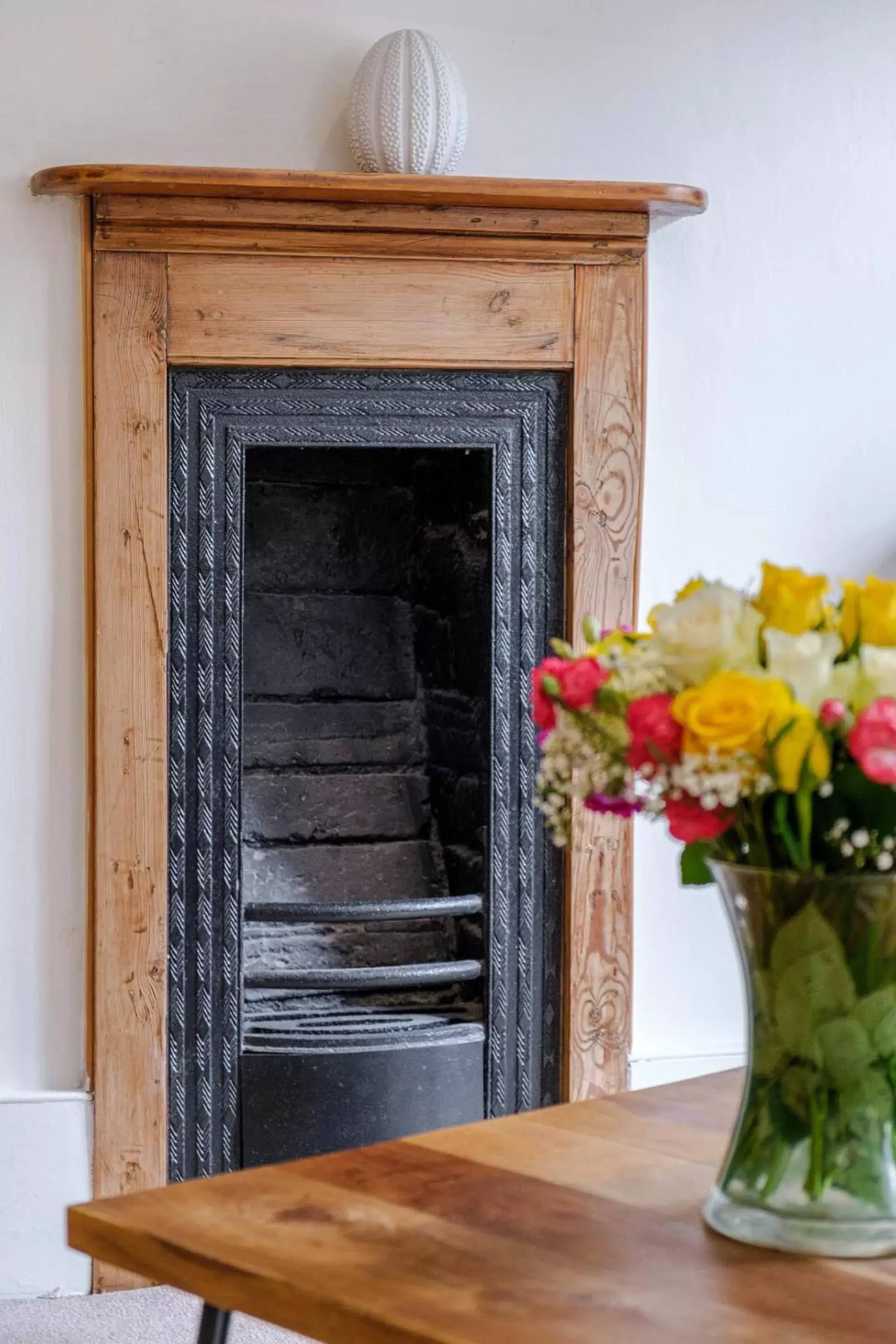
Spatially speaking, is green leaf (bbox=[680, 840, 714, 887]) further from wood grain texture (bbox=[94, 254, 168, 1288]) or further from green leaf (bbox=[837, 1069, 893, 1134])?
wood grain texture (bbox=[94, 254, 168, 1288])

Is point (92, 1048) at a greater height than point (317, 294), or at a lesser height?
lesser

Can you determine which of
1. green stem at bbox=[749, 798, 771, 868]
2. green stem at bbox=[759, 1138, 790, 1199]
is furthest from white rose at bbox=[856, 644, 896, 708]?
green stem at bbox=[759, 1138, 790, 1199]

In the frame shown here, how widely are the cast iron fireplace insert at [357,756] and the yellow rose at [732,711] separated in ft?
5.58

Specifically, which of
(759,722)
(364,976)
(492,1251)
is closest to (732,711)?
(759,722)

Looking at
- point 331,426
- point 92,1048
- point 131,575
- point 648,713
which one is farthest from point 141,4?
point 648,713

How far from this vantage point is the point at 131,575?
271 cm

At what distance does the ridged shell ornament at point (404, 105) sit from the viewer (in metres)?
2.66

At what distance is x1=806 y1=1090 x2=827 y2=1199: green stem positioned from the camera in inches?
47.0

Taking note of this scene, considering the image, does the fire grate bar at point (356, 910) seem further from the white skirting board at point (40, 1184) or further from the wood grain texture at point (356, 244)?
the wood grain texture at point (356, 244)

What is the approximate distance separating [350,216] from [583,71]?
53 cm

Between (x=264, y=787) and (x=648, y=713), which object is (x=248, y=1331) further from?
(x=648, y=713)

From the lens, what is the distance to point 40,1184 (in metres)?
2.71

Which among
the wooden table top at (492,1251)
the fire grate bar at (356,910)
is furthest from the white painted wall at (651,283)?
the wooden table top at (492,1251)

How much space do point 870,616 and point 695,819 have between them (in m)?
0.20
